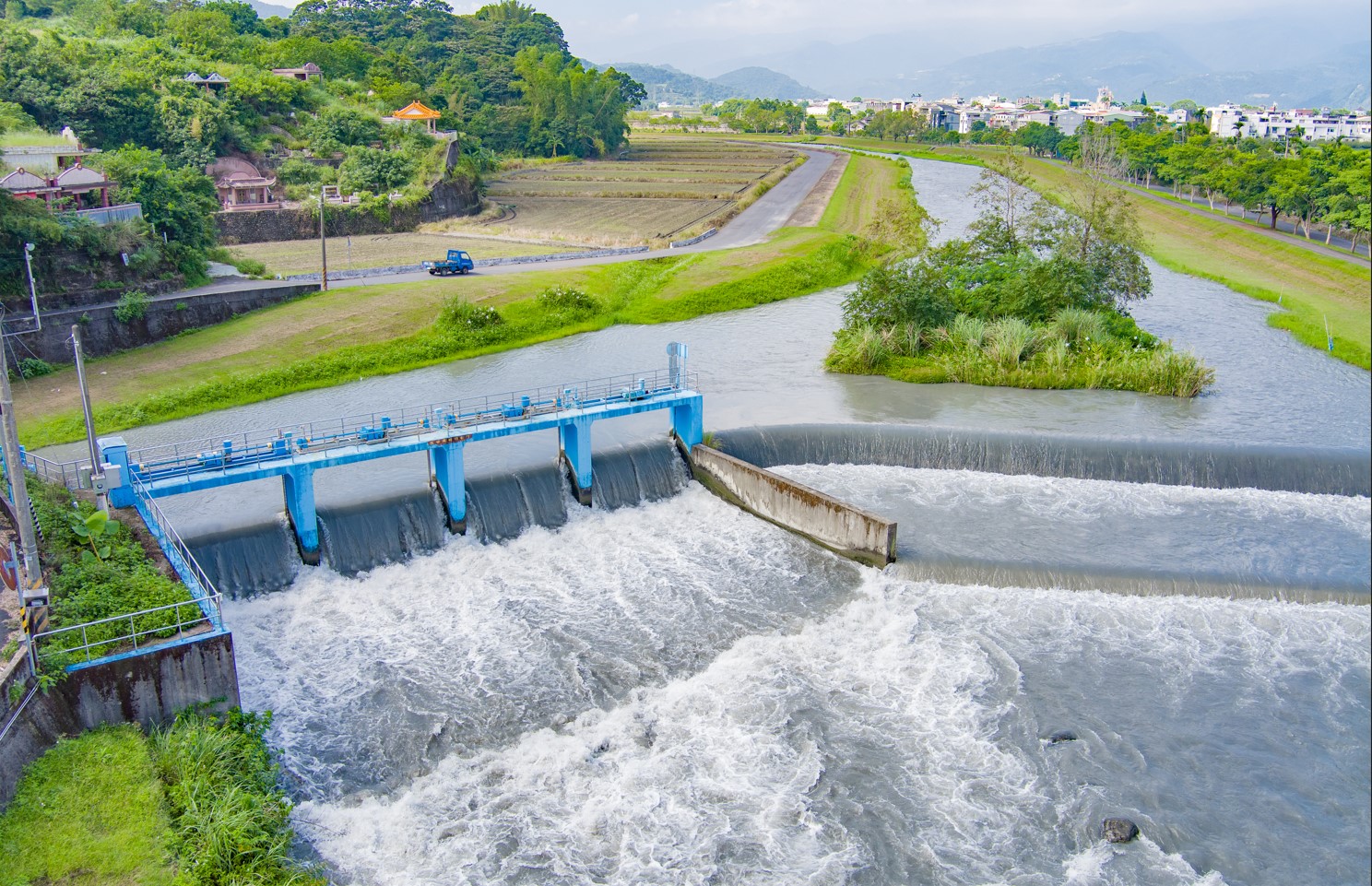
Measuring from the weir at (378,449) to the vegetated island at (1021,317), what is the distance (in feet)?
35.4

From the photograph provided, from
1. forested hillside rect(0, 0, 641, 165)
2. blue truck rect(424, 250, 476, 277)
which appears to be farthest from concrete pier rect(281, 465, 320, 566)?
forested hillside rect(0, 0, 641, 165)

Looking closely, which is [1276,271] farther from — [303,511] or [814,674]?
[303,511]

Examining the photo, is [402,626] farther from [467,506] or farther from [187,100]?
[187,100]

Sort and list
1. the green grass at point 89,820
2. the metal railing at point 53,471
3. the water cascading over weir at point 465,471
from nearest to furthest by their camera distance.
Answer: the green grass at point 89,820 → the metal railing at point 53,471 → the water cascading over weir at point 465,471

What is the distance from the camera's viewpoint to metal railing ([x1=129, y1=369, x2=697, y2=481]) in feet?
77.1

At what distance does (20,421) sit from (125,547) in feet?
47.0

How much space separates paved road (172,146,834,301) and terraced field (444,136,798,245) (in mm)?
1498

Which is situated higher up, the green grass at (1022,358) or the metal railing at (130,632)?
the green grass at (1022,358)

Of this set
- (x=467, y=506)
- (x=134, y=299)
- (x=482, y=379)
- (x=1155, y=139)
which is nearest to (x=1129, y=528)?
(x=467, y=506)

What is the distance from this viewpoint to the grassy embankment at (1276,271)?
42.3 meters

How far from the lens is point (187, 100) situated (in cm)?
6738

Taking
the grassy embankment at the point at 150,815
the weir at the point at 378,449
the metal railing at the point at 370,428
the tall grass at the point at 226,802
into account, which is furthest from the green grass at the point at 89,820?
the metal railing at the point at 370,428

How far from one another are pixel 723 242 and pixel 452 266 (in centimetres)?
1842

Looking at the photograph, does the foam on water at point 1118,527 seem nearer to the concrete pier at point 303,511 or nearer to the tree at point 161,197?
the concrete pier at point 303,511
